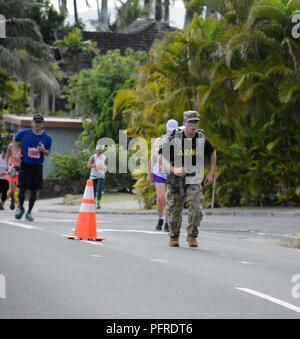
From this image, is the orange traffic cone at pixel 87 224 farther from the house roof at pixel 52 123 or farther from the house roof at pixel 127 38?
the house roof at pixel 127 38

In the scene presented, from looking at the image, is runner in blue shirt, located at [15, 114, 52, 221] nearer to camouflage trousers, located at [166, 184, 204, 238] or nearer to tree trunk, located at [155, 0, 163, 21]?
camouflage trousers, located at [166, 184, 204, 238]

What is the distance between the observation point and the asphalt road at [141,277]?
9445 mm

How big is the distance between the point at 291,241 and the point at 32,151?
184 inches

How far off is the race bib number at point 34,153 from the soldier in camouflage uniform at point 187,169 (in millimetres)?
3900

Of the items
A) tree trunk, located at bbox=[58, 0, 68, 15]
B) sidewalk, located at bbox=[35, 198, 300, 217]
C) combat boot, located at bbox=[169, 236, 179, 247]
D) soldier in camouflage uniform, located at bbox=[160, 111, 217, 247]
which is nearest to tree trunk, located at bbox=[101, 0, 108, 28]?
tree trunk, located at bbox=[58, 0, 68, 15]

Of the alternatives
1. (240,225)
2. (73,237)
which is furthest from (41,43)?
(73,237)

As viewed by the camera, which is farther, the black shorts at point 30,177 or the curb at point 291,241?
the black shorts at point 30,177

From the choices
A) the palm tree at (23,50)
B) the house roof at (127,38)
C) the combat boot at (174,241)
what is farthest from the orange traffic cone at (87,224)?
the house roof at (127,38)

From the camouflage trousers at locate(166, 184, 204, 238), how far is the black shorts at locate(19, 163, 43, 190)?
3958 millimetres

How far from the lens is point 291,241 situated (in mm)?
16828

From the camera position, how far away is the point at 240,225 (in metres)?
21.1

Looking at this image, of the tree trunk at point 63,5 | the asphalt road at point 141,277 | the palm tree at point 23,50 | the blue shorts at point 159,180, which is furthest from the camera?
the tree trunk at point 63,5

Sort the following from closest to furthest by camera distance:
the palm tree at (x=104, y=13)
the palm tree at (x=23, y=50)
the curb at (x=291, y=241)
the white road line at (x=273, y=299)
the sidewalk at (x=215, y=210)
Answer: the white road line at (x=273, y=299) < the curb at (x=291, y=241) < the sidewalk at (x=215, y=210) < the palm tree at (x=23, y=50) < the palm tree at (x=104, y=13)
